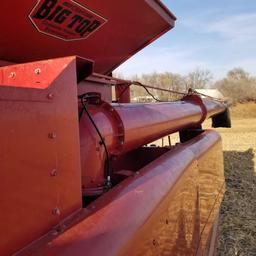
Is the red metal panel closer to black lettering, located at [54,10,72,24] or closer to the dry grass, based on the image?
black lettering, located at [54,10,72,24]

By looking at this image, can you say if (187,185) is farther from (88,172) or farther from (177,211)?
(88,172)

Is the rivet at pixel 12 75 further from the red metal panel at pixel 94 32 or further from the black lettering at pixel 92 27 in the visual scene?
the black lettering at pixel 92 27

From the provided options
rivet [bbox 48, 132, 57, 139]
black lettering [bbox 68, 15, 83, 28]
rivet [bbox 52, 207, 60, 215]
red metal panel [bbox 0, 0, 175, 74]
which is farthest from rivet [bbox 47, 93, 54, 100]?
black lettering [bbox 68, 15, 83, 28]

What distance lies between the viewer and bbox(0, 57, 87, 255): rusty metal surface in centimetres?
99

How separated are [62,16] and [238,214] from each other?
3658mm

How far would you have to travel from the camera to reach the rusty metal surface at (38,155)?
3.26 feet

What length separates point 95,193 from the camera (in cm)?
168

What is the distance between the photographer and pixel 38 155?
111 cm

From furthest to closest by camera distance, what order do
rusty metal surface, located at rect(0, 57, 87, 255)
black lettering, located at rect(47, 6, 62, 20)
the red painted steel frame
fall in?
black lettering, located at rect(47, 6, 62, 20)
the red painted steel frame
rusty metal surface, located at rect(0, 57, 87, 255)

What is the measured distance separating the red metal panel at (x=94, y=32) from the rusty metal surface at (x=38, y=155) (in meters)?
1.00

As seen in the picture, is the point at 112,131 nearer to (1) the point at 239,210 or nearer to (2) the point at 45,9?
(2) the point at 45,9

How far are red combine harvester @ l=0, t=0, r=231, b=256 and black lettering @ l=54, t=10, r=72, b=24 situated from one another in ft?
0.03

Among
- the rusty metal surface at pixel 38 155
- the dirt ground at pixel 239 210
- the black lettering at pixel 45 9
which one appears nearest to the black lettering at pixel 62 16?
the black lettering at pixel 45 9

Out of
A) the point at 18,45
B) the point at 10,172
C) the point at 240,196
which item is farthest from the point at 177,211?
the point at 240,196
